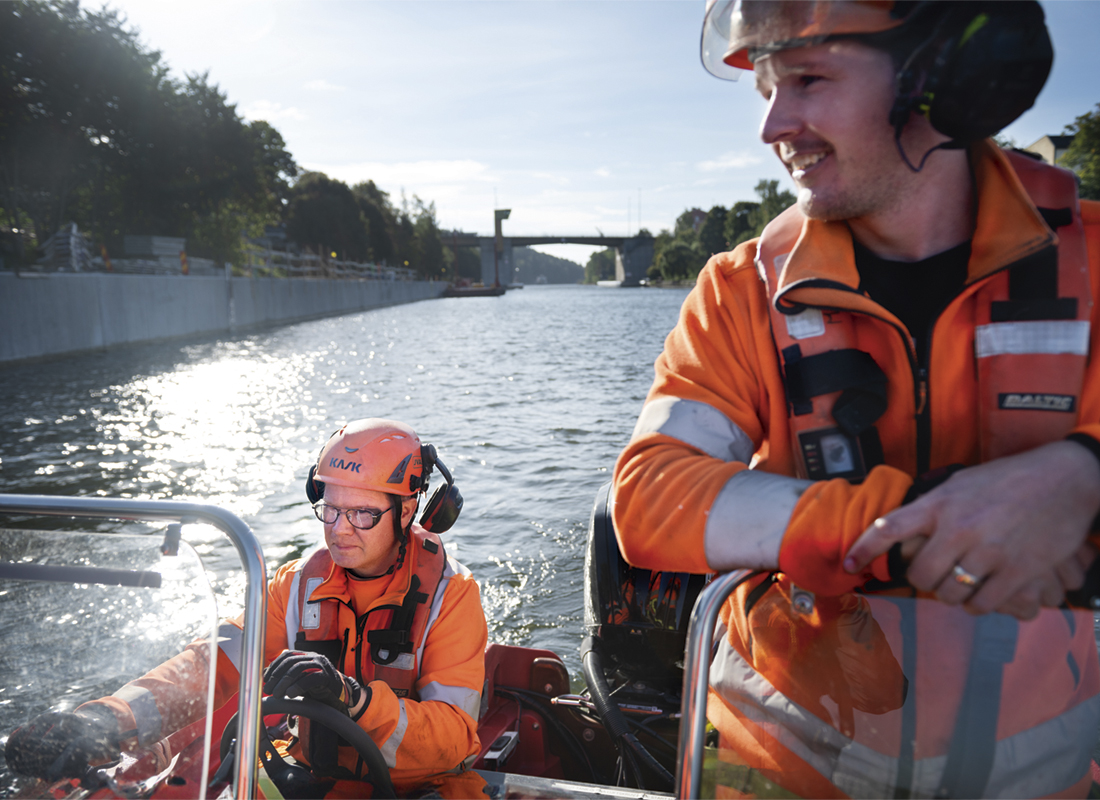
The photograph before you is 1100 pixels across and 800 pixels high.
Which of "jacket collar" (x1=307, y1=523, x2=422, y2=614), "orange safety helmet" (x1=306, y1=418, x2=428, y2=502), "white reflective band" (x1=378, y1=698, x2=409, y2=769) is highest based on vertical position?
"orange safety helmet" (x1=306, y1=418, x2=428, y2=502)

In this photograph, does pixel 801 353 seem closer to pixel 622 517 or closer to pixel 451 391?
pixel 622 517

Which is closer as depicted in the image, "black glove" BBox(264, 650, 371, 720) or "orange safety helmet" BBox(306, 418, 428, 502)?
"black glove" BBox(264, 650, 371, 720)

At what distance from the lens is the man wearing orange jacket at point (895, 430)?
3.73 ft

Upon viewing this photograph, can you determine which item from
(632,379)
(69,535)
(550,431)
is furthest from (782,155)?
(632,379)

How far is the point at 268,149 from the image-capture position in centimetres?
3925

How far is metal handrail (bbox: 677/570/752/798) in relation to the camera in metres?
1.33

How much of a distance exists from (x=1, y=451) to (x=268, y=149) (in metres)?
32.4

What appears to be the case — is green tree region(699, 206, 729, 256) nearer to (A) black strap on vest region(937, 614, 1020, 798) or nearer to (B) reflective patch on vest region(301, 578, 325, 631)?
(B) reflective patch on vest region(301, 578, 325, 631)

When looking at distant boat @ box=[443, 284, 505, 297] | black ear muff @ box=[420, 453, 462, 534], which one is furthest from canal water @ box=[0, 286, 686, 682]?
distant boat @ box=[443, 284, 505, 297]

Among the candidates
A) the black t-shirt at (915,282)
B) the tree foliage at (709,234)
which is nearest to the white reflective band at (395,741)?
the black t-shirt at (915,282)

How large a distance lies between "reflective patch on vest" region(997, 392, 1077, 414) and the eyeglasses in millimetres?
1934

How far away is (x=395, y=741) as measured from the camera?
2.28 m

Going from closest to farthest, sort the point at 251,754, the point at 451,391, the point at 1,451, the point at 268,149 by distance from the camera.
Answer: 1. the point at 251,754
2. the point at 1,451
3. the point at 451,391
4. the point at 268,149

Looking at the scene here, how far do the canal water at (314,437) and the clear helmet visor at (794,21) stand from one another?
4.87 ft
